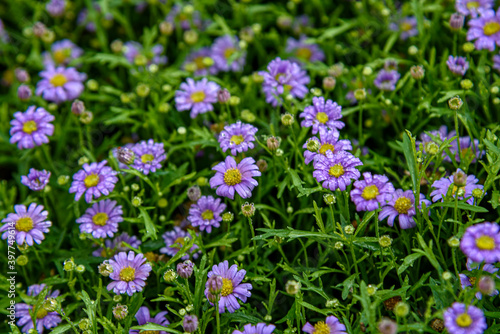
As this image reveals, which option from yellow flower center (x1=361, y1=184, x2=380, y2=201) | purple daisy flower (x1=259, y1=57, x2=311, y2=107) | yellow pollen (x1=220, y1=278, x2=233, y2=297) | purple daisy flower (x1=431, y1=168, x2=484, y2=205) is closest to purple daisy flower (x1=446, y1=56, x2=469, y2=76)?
purple daisy flower (x1=431, y1=168, x2=484, y2=205)

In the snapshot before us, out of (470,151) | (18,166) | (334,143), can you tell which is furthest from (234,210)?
(18,166)

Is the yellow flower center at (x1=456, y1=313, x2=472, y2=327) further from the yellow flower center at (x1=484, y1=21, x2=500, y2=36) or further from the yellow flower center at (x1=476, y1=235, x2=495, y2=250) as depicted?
the yellow flower center at (x1=484, y1=21, x2=500, y2=36)

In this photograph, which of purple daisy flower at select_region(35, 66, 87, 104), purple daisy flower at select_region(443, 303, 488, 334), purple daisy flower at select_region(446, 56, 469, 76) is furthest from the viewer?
purple daisy flower at select_region(35, 66, 87, 104)

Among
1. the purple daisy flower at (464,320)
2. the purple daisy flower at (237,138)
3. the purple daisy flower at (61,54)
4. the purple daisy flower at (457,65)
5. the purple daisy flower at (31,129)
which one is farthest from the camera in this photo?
the purple daisy flower at (61,54)

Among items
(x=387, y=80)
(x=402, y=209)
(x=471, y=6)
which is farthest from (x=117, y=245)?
(x=471, y=6)

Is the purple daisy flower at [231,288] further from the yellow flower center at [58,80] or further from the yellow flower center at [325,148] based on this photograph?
the yellow flower center at [58,80]

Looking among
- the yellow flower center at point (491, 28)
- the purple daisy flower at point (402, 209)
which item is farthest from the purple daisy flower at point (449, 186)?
the yellow flower center at point (491, 28)
